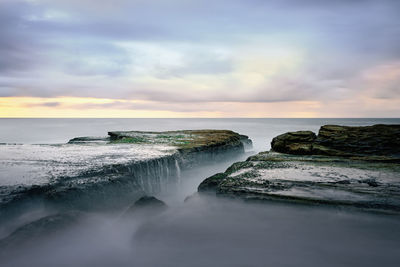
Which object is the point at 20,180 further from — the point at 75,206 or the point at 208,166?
the point at 208,166

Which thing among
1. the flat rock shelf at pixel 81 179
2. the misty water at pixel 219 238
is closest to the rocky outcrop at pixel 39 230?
the misty water at pixel 219 238

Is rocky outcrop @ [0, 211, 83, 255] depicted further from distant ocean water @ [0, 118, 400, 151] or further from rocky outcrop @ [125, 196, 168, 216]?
distant ocean water @ [0, 118, 400, 151]

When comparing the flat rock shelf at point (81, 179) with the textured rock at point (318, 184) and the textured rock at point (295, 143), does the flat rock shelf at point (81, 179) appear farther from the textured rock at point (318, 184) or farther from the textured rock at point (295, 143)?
the textured rock at point (295, 143)

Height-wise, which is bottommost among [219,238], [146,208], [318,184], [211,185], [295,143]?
[219,238]

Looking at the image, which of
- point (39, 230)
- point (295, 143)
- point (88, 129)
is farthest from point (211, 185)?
point (88, 129)

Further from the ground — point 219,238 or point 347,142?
point 347,142

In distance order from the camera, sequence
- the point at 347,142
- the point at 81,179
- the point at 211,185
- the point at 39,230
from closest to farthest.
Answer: the point at 39,230, the point at 81,179, the point at 211,185, the point at 347,142

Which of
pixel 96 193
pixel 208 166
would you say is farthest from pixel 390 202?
pixel 208 166

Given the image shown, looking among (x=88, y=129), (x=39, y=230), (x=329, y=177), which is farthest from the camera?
(x=88, y=129)

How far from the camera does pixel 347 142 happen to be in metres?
7.28

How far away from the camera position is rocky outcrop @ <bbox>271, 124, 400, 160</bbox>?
6.90 metres

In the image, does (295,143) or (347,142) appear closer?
(347,142)

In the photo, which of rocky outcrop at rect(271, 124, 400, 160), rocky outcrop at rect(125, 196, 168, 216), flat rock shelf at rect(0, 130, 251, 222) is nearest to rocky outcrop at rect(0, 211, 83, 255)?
flat rock shelf at rect(0, 130, 251, 222)

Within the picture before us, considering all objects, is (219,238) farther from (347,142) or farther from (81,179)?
(347,142)
